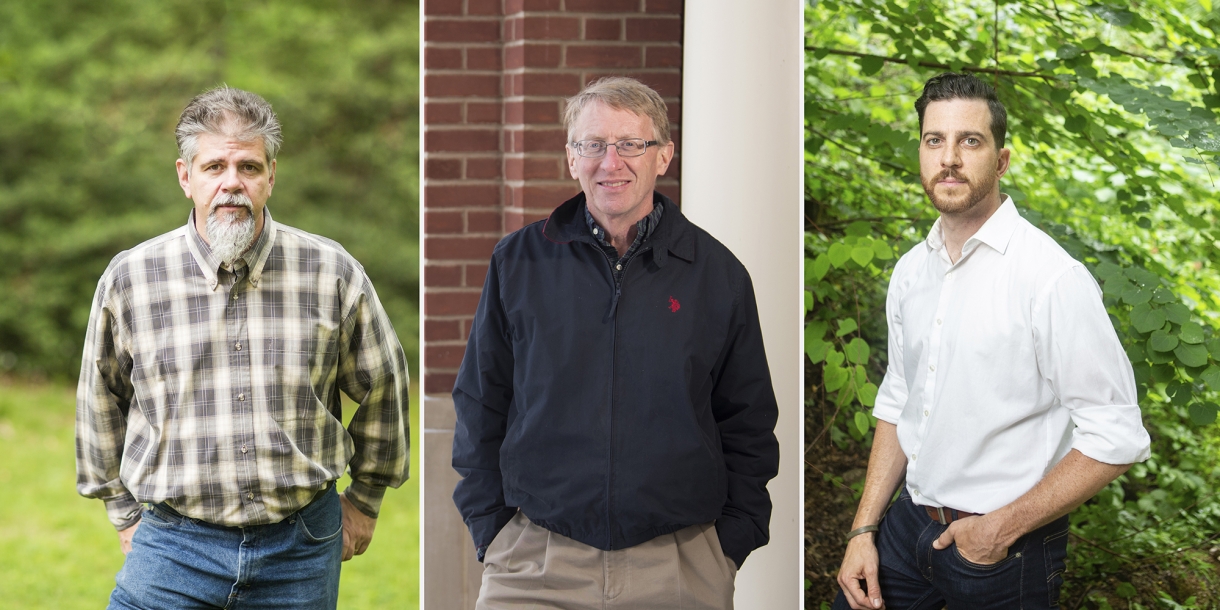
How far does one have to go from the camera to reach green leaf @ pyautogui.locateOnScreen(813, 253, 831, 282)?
302 centimetres

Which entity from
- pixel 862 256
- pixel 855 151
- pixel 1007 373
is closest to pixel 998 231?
pixel 1007 373

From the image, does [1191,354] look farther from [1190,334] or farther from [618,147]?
[618,147]

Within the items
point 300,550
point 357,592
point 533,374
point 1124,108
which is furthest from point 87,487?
point 357,592

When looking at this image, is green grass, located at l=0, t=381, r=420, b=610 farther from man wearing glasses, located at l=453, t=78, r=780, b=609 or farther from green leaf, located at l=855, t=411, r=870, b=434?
man wearing glasses, located at l=453, t=78, r=780, b=609

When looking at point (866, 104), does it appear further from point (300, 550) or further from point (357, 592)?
point (357, 592)

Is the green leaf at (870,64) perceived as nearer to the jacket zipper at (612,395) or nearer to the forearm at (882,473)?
the forearm at (882,473)

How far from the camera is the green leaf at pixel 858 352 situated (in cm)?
293

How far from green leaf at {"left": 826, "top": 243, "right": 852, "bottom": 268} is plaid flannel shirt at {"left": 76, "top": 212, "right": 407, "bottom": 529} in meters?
1.34

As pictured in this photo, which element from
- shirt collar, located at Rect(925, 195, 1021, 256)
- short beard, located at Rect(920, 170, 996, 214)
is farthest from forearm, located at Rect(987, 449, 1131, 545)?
short beard, located at Rect(920, 170, 996, 214)

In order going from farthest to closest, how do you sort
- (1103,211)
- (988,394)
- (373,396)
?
(1103,211), (373,396), (988,394)

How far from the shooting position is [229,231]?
2318 millimetres

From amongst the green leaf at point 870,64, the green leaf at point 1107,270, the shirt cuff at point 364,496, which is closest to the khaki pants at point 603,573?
the shirt cuff at point 364,496

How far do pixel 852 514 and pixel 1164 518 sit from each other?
2.83ft

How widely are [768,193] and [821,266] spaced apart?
294mm
